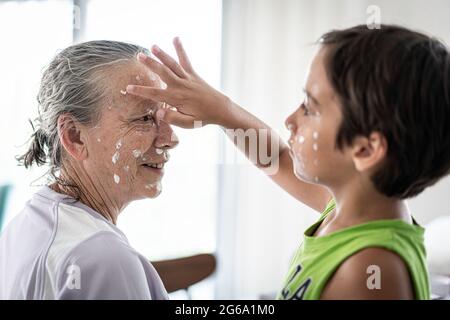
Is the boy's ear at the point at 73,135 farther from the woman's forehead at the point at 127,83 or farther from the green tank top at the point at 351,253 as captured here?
Result: the green tank top at the point at 351,253

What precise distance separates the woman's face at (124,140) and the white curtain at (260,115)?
1844 mm

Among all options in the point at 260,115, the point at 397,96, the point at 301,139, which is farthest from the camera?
the point at 260,115

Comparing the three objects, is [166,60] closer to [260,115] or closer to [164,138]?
[164,138]

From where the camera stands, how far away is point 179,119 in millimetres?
956

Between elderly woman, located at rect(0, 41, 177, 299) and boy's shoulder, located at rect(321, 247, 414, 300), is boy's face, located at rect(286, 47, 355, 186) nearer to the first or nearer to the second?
boy's shoulder, located at rect(321, 247, 414, 300)

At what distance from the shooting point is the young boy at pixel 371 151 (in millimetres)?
639

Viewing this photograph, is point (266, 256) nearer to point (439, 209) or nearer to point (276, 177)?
point (439, 209)

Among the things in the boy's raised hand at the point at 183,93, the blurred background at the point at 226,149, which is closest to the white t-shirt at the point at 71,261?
the boy's raised hand at the point at 183,93

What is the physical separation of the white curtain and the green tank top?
6.97ft

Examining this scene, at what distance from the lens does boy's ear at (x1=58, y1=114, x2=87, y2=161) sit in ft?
3.33

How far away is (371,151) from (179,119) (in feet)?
1.28

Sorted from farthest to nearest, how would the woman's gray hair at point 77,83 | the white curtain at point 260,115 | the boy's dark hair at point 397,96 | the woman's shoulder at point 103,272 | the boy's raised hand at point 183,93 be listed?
the white curtain at point 260,115 < the woman's gray hair at point 77,83 < the boy's raised hand at point 183,93 < the woman's shoulder at point 103,272 < the boy's dark hair at point 397,96

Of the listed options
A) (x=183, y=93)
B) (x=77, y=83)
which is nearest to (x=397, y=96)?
(x=183, y=93)
